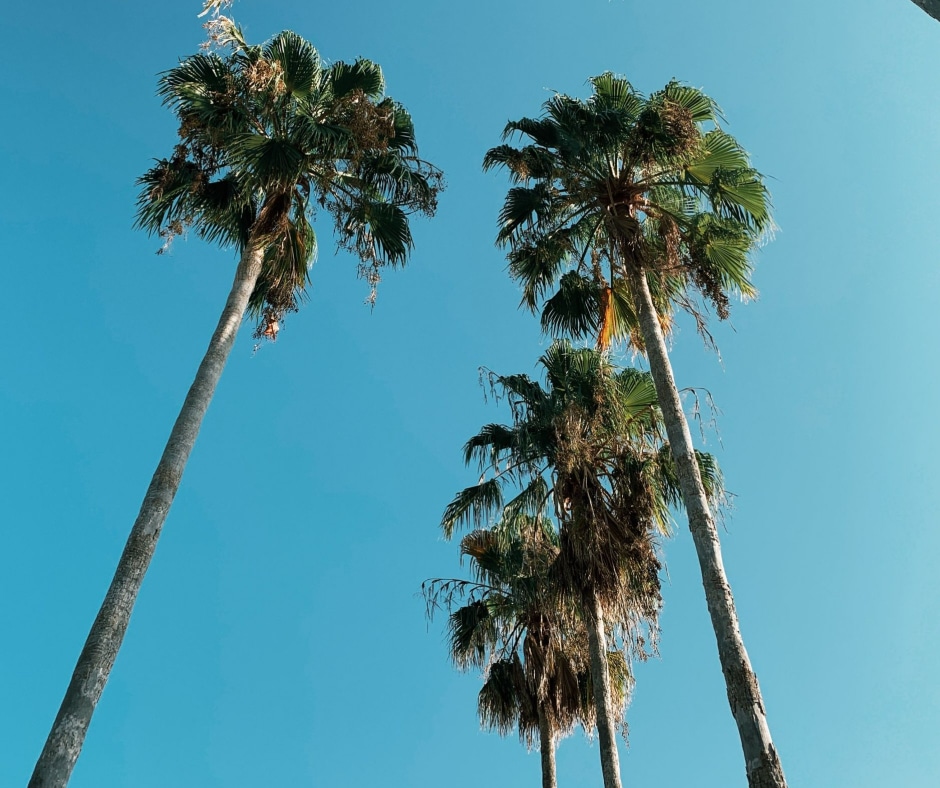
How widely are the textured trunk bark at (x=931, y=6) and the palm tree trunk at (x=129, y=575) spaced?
7647 mm

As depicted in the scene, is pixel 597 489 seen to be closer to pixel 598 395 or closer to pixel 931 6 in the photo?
pixel 598 395

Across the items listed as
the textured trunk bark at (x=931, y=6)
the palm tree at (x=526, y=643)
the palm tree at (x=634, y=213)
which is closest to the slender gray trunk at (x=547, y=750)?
the palm tree at (x=526, y=643)

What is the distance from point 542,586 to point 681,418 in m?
4.32

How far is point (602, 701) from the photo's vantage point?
1266 cm

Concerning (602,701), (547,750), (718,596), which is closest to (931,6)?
(718,596)

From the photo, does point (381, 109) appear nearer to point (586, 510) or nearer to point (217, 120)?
point (217, 120)

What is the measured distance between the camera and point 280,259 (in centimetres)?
1247

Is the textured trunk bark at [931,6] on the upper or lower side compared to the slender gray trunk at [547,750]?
lower

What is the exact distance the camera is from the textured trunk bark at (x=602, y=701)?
40.0 feet

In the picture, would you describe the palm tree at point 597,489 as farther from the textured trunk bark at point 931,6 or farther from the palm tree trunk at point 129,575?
the textured trunk bark at point 931,6

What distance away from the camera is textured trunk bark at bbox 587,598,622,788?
12188mm

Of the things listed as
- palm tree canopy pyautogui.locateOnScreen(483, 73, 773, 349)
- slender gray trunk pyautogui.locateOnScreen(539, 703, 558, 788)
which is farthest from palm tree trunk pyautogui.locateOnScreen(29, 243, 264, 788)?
slender gray trunk pyautogui.locateOnScreen(539, 703, 558, 788)

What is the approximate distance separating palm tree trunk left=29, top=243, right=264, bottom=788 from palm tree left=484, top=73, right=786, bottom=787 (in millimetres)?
5080

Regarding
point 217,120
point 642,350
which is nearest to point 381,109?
point 217,120
